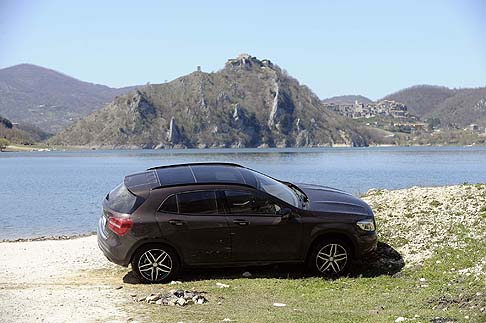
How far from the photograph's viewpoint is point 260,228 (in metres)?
9.70

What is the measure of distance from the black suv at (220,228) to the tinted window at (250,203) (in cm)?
2

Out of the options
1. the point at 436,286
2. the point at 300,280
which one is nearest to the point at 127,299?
the point at 300,280

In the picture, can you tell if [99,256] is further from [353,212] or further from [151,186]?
[353,212]

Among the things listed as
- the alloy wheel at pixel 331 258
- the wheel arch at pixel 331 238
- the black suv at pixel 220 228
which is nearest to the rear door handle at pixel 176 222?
the black suv at pixel 220 228

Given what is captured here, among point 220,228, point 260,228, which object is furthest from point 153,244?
point 260,228

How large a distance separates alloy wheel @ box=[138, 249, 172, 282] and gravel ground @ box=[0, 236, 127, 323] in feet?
1.99

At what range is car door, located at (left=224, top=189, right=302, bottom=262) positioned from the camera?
969 centimetres

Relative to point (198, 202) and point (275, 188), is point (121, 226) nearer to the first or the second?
point (198, 202)

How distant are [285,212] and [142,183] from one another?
2.63 metres

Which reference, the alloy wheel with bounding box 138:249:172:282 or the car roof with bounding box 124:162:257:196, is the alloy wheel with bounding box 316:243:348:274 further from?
the alloy wheel with bounding box 138:249:172:282

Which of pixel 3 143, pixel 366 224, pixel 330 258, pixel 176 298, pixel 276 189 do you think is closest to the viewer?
pixel 176 298

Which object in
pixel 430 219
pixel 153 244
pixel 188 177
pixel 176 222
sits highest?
pixel 188 177

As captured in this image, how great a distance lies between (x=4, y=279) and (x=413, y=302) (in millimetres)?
7359

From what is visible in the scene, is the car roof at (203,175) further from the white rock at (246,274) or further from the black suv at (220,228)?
the white rock at (246,274)
